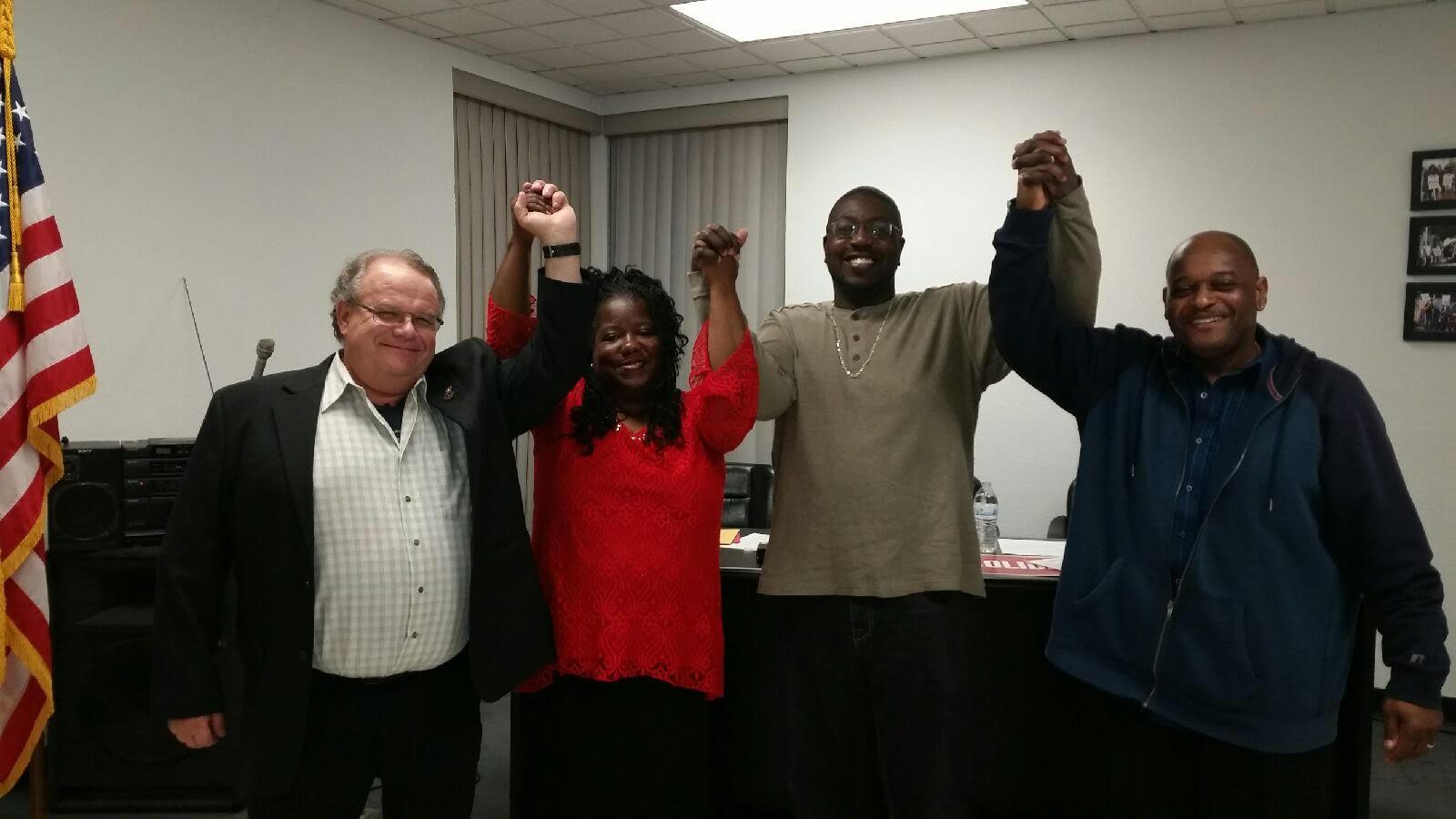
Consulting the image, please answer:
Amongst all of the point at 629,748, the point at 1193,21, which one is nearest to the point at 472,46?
the point at 1193,21

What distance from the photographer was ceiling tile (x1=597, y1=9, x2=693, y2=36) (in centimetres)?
420

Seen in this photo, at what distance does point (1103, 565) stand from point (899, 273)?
351 cm

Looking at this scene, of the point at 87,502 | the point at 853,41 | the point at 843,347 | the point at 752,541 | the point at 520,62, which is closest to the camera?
the point at 843,347

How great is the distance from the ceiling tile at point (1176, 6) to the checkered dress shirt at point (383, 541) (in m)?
3.64

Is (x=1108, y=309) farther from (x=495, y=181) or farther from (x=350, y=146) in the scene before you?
(x=350, y=146)

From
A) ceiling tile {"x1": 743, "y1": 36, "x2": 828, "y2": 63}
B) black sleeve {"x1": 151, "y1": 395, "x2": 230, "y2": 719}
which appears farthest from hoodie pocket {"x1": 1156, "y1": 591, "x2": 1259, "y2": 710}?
ceiling tile {"x1": 743, "y1": 36, "x2": 828, "y2": 63}

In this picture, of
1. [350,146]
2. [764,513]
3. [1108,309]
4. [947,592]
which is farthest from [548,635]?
[1108,309]

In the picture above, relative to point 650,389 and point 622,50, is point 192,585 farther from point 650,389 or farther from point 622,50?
point 622,50

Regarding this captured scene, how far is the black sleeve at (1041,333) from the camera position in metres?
1.69

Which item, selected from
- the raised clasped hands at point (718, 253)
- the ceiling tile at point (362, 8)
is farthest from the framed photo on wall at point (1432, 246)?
the ceiling tile at point (362, 8)

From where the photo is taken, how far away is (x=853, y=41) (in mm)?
4559

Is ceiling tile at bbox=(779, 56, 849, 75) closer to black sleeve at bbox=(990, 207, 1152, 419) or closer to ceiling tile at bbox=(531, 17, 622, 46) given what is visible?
ceiling tile at bbox=(531, 17, 622, 46)

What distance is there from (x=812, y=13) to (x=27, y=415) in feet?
10.9

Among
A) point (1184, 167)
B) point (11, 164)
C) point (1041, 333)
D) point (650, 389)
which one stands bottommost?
point (650, 389)
